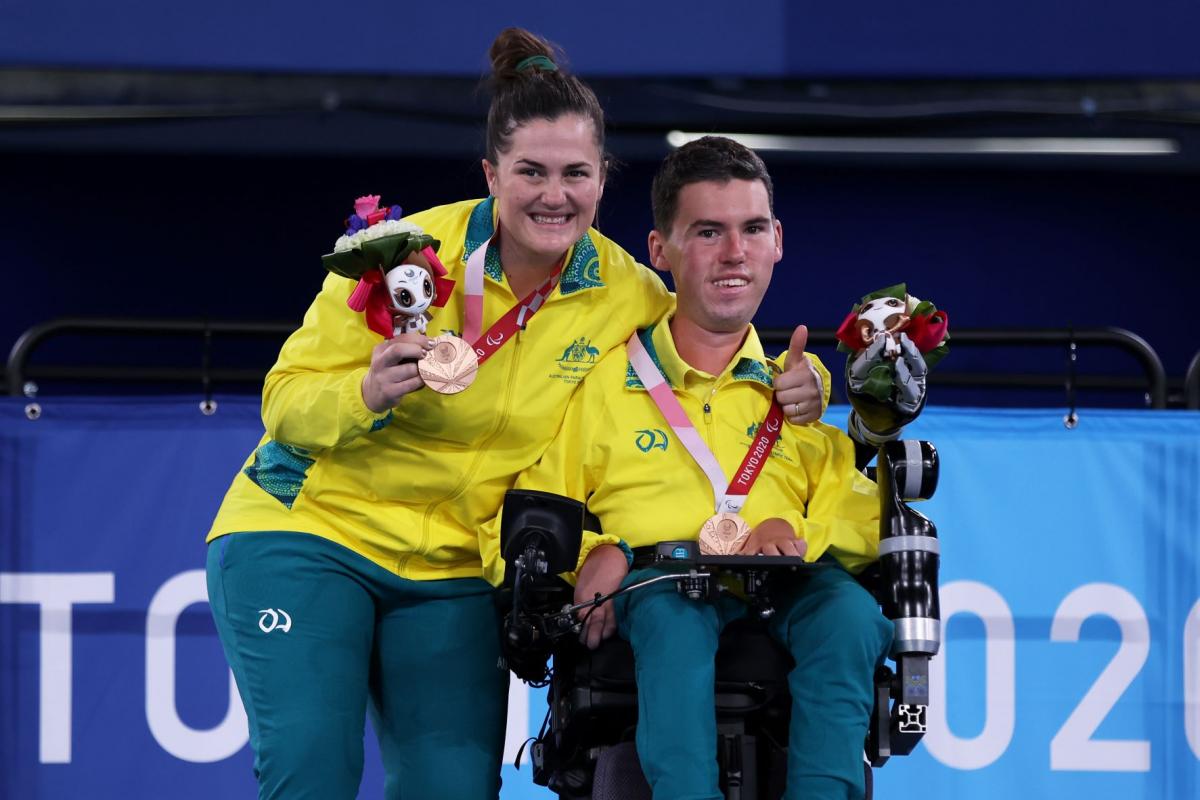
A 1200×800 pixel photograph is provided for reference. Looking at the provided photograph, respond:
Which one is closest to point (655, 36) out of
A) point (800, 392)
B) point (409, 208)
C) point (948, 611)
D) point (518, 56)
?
point (409, 208)

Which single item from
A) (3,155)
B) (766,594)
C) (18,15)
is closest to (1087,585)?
(766,594)

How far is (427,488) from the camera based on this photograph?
115 inches

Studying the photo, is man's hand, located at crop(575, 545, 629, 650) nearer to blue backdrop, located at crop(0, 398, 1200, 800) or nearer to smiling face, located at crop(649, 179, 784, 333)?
smiling face, located at crop(649, 179, 784, 333)

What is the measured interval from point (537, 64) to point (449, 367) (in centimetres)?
74

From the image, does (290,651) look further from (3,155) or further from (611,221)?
(3,155)

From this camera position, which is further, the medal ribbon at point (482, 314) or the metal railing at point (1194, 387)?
the metal railing at point (1194, 387)

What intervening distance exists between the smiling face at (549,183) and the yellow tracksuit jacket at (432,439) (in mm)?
126

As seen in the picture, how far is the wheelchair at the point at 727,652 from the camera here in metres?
2.59

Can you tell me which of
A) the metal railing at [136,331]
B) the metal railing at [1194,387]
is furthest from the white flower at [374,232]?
the metal railing at [1194,387]

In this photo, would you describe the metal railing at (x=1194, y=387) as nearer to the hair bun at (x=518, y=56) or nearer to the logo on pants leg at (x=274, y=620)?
the hair bun at (x=518, y=56)

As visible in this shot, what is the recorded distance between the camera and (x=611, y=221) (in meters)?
6.36

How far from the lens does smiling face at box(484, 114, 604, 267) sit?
2.86 meters

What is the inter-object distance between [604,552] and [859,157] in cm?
382

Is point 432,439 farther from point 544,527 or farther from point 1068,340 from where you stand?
point 1068,340
